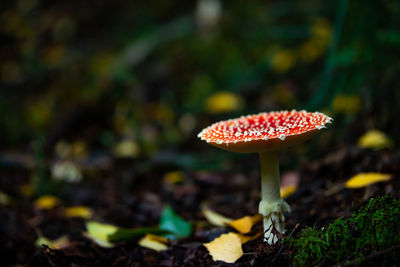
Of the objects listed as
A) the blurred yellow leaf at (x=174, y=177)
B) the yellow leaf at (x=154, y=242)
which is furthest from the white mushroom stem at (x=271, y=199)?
the blurred yellow leaf at (x=174, y=177)

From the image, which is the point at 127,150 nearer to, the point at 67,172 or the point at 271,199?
the point at 67,172

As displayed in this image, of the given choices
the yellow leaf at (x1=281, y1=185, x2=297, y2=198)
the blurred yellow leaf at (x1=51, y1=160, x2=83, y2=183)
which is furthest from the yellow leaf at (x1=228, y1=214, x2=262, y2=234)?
the blurred yellow leaf at (x1=51, y1=160, x2=83, y2=183)

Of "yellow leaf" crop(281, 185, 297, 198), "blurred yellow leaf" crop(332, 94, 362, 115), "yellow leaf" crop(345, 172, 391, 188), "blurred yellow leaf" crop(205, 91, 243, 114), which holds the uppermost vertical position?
"blurred yellow leaf" crop(205, 91, 243, 114)

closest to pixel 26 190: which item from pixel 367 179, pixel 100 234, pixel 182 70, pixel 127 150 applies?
pixel 127 150

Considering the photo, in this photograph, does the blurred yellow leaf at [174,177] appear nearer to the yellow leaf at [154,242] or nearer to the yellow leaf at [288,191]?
the yellow leaf at [288,191]

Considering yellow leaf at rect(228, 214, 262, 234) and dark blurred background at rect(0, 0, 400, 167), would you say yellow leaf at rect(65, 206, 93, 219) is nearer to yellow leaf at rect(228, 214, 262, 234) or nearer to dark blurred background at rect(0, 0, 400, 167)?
dark blurred background at rect(0, 0, 400, 167)

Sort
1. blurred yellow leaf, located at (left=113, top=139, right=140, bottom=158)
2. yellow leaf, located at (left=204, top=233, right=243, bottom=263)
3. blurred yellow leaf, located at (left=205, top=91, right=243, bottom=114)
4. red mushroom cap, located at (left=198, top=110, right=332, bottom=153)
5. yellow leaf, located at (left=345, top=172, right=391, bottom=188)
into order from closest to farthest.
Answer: red mushroom cap, located at (left=198, top=110, right=332, bottom=153) → yellow leaf, located at (left=204, top=233, right=243, bottom=263) → yellow leaf, located at (left=345, top=172, right=391, bottom=188) → blurred yellow leaf, located at (left=113, top=139, right=140, bottom=158) → blurred yellow leaf, located at (left=205, top=91, right=243, bottom=114)

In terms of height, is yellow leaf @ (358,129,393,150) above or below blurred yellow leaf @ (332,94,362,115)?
below
